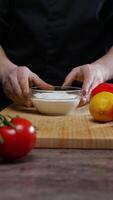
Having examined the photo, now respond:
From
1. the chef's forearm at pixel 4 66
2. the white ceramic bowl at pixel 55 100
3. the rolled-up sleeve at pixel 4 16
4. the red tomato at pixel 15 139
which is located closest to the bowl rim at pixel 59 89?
the white ceramic bowl at pixel 55 100

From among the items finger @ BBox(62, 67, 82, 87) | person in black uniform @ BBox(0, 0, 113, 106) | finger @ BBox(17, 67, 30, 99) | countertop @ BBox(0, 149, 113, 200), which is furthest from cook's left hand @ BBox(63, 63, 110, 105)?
countertop @ BBox(0, 149, 113, 200)

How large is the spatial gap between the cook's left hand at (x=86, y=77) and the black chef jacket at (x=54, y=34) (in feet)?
0.90

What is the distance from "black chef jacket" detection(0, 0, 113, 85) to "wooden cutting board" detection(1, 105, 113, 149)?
41 centimetres

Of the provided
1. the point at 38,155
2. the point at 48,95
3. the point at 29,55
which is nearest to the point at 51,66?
the point at 29,55

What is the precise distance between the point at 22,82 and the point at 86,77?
207 mm

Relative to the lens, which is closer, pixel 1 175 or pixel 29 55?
pixel 1 175

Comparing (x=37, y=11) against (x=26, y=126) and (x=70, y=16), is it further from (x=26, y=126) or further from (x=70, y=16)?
(x=26, y=126)

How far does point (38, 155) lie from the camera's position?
1.04m

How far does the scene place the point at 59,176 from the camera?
86cm

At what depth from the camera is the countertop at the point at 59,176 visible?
75 cm

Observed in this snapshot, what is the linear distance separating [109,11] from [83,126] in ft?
2.80

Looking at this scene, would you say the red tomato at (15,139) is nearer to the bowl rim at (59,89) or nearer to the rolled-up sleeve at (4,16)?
the bowl rim at (59,89)

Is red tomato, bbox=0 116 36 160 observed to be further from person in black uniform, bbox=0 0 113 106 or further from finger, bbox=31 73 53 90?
person in black uniform, bbox=0 0 113 106

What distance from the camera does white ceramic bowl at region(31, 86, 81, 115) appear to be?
5.00ft
